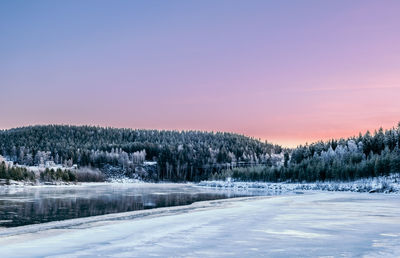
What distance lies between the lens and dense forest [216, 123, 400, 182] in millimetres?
73400

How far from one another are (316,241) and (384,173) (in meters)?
64.3

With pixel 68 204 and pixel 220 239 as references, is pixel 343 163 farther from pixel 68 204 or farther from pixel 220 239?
pixel 220 239

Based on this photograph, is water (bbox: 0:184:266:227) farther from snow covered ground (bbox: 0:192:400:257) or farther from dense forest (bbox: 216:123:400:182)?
dense forest (bbox: 216:123:400:182)

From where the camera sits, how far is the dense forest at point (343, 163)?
241 ft

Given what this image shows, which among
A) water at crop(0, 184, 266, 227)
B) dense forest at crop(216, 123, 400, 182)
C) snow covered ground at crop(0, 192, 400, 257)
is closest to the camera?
snow covered ground at crop(0, 192, 400, 257)

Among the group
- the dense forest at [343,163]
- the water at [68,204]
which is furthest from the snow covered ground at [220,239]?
the dense forest at [343,163]

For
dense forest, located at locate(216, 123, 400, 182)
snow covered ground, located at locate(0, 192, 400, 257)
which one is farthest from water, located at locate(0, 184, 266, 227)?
dense forest, located at locate(216, 123, 400, 182)

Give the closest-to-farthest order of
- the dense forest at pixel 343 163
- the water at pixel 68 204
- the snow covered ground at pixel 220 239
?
the snow covered ground at pixel 220 239 < the water at pixel 68 204 < the dense forest at pixel 343 163

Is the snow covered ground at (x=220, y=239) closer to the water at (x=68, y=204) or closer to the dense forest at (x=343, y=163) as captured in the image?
the water at (x=68, y=204)

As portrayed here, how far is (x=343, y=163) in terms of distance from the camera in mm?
87500

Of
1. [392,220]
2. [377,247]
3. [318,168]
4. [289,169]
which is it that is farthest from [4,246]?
[289,169]

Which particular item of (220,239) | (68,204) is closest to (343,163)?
(68,204)

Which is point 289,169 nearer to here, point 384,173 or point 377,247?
point 384,173

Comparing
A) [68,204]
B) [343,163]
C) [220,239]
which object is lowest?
[68,204]
